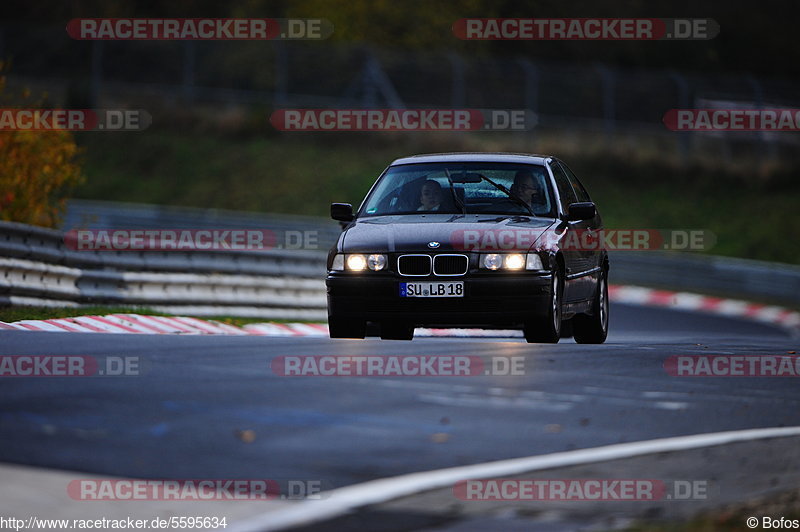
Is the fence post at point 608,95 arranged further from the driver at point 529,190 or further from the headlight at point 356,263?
the headlight at point 356,263

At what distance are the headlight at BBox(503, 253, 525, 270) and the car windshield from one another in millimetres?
1031

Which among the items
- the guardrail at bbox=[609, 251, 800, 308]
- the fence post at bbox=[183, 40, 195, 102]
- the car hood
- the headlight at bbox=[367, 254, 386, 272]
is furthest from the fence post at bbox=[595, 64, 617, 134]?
the headlight at bbox=[367, 254, 386, 272]

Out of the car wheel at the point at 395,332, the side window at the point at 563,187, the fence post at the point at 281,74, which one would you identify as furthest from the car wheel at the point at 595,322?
the fence post at the point at 281,74

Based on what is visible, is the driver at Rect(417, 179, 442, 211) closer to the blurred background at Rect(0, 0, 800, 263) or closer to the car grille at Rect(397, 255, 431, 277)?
the car grille at Rect(397, 255, 431, 277)

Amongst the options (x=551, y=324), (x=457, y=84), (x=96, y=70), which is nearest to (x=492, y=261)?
(x=551, y=324)

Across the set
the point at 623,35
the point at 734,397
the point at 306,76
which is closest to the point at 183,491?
the point at 734,397

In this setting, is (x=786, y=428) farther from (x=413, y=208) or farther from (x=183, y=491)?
(x=413, y=208)

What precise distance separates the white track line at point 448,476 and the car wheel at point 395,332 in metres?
5.10

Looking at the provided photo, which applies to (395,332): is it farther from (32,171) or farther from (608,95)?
(608,95)

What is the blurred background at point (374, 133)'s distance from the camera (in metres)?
39.2

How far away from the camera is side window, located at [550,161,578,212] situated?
12970 millimetres

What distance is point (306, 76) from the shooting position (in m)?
46.0

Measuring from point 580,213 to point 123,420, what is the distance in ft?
19.3

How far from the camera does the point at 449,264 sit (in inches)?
449
